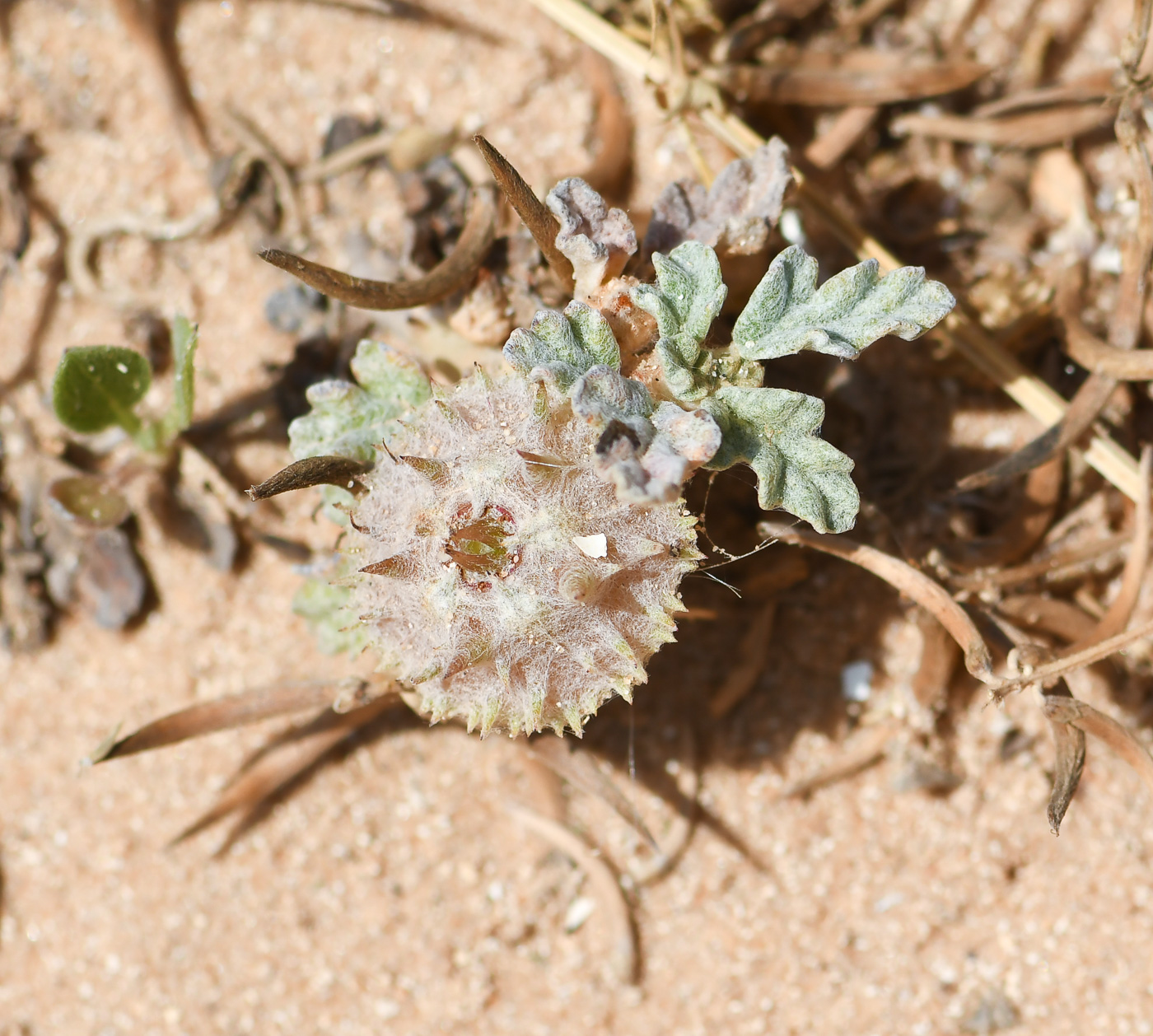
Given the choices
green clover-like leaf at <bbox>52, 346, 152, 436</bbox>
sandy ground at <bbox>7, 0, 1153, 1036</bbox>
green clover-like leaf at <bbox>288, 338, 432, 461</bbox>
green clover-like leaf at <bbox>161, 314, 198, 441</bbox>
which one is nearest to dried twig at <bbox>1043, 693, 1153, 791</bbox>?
sandy ground at <bbox>7, 0, 1153, 1036</bbox>

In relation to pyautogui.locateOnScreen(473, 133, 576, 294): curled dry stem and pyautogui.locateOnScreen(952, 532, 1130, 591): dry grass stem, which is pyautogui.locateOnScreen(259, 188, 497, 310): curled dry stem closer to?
pyautogui.locateOnScreen(473, 133, 576, 294): curled dry stem

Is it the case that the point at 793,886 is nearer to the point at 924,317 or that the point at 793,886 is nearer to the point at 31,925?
the point at 924,317

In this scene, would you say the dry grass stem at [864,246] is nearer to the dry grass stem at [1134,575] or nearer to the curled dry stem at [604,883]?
the dry grass stem at [1134,575]

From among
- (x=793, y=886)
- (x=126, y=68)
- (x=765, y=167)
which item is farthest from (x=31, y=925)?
(x=765, y=167)

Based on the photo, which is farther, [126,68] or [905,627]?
[126,68]

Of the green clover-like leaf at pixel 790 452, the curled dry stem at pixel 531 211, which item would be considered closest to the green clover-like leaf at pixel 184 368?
the curled dry stem at pixel 531 211

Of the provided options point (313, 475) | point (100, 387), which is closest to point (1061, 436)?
point (313, 475)

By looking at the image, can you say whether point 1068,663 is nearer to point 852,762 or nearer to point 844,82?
point 852,762
